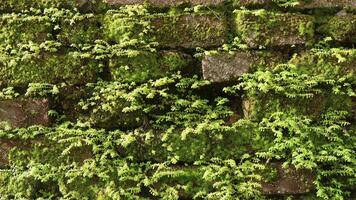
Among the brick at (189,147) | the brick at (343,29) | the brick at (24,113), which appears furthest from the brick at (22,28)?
the brick at (343,29)

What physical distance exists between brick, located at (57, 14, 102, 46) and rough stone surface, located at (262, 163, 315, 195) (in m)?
0.98

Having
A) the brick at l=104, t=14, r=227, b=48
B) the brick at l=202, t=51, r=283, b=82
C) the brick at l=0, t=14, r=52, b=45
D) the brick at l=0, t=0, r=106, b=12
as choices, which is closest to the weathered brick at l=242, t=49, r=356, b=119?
the brick at l=202, t=51, r=283, b=82

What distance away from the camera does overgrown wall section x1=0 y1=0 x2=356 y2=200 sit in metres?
1.82

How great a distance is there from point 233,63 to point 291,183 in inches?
22.1

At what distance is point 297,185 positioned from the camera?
1.80 metres

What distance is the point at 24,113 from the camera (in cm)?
190

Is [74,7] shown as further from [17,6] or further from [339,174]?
[339,174]

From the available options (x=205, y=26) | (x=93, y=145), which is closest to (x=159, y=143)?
(x=93, y=145)

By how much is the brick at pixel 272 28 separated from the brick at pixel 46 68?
661 millimetres

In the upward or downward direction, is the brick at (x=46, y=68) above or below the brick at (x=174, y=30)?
below

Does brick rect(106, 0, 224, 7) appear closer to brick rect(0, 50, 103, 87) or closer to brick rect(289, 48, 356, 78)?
brick rect(0, 50, 103, 87)

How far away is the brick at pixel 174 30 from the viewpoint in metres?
1.96

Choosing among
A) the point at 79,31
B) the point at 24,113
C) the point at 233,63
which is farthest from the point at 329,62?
the point at 24,113

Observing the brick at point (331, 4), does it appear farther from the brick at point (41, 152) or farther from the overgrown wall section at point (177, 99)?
the brick at point (41, 152)
